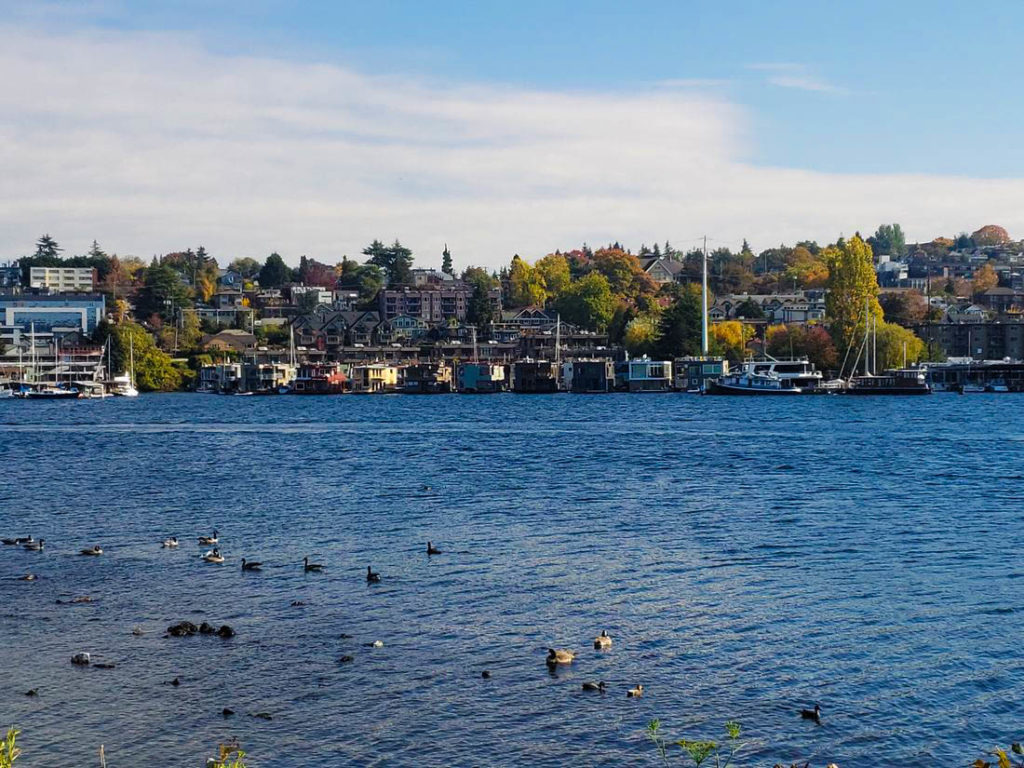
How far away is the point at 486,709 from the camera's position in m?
20.6

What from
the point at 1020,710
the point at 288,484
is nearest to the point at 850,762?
the point at 1020,710

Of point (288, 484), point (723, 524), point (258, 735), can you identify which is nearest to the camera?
point (258, 735)

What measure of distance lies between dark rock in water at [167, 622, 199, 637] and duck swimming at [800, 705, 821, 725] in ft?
39.7

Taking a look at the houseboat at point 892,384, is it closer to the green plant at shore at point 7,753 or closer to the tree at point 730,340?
the tree at point 730,340

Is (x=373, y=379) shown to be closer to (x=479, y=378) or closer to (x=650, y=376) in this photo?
(x=479, y=378)

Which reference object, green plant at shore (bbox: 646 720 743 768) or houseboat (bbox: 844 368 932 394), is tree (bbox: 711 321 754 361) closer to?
houseboat (bbox: 844 368 932 394)

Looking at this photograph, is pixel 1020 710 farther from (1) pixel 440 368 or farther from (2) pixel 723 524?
(1) pixel 440 368

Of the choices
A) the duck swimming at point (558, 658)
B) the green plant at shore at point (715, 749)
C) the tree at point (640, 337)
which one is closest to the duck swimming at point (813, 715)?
the green plant at shore at point (715, 749)

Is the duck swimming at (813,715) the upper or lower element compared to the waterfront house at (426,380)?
lower

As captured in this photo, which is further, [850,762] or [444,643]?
[444,643]

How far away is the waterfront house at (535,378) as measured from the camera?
174m

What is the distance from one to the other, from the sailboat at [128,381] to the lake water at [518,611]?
362 feet

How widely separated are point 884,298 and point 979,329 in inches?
898

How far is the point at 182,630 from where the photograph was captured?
25.4 m
